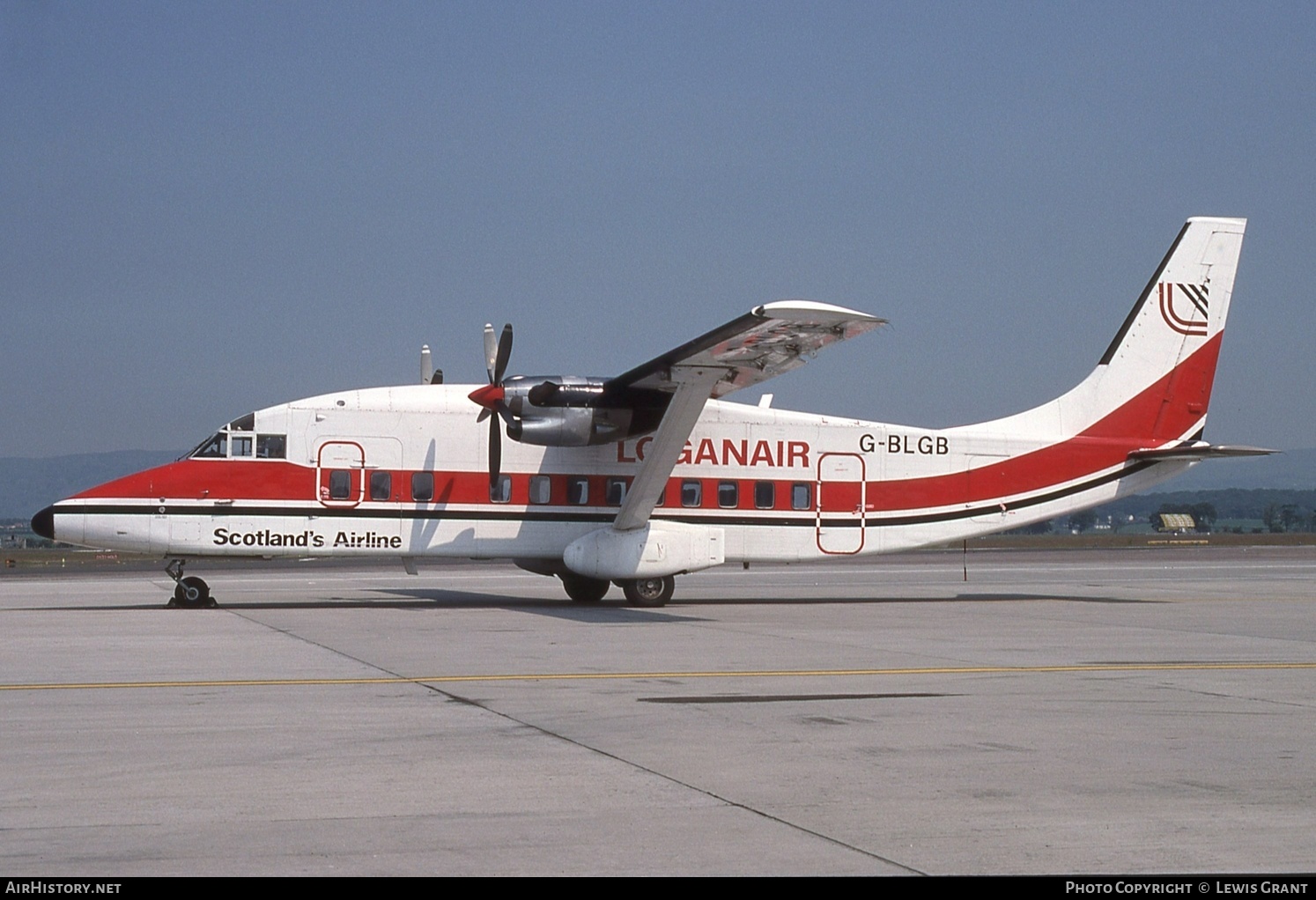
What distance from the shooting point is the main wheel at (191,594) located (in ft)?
75.8

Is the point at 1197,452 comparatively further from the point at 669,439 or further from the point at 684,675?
the point at 684,675

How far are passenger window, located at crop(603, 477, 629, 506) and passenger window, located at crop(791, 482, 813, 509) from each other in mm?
3461

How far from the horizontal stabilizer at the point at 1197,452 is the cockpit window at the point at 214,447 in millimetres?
17815

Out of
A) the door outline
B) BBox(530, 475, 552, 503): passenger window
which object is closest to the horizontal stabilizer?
BBox(530, 475, 552, 503): passenger window

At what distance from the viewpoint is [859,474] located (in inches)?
1043

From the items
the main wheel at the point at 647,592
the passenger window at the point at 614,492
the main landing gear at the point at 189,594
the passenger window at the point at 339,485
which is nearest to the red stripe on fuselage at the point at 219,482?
the passenger window at the point at 339,485

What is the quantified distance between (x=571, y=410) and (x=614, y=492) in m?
2.18

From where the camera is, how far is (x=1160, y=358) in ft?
90.4

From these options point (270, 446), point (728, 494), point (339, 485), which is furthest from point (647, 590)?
point (270, 446)

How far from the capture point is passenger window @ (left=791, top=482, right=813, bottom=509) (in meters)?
26.1

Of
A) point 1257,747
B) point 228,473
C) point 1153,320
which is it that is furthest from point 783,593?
point 1257,747

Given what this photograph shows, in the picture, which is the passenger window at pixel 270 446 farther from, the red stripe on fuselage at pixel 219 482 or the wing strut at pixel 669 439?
the wing strut at pixel 669 439

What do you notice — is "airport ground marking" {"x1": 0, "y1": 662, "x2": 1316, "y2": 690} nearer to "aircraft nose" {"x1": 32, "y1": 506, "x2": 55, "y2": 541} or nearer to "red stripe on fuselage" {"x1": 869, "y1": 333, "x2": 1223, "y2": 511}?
"aircraft nose" {"x1": 32, "y1": 506, "x2": 55, "y2": 541}
